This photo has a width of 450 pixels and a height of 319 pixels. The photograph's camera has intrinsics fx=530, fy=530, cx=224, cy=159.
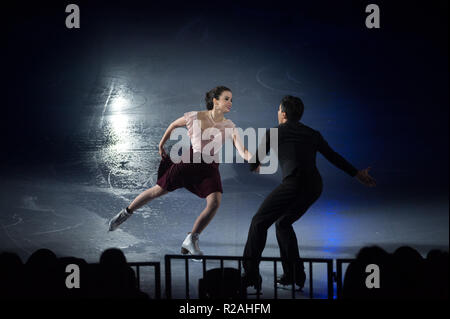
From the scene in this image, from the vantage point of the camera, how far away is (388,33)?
6609 mm

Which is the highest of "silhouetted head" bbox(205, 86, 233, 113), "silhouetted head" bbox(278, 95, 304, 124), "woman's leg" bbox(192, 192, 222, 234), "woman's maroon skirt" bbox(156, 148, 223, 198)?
"silhouetted head" bbox(205, 86, 233, 113)

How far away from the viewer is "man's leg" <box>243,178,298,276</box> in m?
4.00

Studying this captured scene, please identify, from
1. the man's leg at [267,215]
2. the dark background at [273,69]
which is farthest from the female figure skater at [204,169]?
the dark background at [273,69]

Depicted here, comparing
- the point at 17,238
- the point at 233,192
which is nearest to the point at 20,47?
the point at 17,238

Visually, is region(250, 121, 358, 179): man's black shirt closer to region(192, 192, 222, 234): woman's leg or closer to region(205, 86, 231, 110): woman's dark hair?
region(192, 192, 222, 234): woman's leg

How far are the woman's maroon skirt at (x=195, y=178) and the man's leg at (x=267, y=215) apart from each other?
34.8 inches

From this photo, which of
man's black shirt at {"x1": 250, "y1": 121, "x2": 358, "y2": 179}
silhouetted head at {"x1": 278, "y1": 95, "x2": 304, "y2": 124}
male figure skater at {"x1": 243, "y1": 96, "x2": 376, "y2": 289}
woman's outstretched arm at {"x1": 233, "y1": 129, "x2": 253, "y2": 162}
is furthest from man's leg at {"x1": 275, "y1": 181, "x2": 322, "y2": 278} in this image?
woman's outstretched arm at {"x1": 233, "y1": 129, "x2": 253, "y2": 162}

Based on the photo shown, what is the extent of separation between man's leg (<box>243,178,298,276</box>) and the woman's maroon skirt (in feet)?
2.90

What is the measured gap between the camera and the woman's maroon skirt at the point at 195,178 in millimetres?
4863

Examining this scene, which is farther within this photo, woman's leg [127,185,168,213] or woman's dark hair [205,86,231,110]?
woman's leg [127,185,168,213]

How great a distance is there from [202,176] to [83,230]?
166 centimetres

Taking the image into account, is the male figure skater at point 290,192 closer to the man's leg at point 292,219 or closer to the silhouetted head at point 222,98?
the man's leg at point 292,219

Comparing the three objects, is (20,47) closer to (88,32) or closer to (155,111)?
(88,32)

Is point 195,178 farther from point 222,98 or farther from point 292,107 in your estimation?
point 292,107
